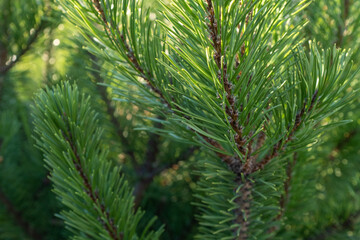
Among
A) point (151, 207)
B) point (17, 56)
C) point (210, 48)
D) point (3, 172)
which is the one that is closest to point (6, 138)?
point (3, 172)

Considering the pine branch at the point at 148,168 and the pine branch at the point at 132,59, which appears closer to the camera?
the pine branch at the point at 132,59

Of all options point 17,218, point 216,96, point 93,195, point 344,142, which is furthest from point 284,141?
point 17,218

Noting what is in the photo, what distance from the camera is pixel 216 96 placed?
332mm

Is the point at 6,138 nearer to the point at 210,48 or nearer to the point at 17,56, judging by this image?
the point at 17,56

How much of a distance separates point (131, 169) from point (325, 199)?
13.5 inches

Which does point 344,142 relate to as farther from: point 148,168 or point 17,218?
point 17,218

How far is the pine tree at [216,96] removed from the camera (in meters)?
0.31

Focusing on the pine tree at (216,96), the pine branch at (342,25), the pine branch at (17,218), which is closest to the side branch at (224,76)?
the pine tree at (216,96)

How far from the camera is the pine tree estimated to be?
1.00 ft

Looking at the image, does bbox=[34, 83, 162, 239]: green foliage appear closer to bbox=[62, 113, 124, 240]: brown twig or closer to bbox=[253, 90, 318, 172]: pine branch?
bbox=[62, 113, 124, 240]: brown twig

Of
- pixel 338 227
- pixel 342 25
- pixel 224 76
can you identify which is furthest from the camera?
pixel 338 227

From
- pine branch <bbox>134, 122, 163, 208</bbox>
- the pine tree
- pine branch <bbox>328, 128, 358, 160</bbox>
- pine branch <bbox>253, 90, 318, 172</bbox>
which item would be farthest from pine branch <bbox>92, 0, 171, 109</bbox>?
pine branch <bbox>328, 128, 358, 160</bbox>

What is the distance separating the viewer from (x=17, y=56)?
0.69m

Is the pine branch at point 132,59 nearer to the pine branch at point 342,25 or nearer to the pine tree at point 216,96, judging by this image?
the pine tree at point 216,96
